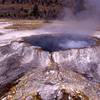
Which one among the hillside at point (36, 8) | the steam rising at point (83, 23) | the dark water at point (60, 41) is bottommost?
the hillside at point (36, 8)

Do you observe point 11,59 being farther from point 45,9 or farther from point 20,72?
point 45,9

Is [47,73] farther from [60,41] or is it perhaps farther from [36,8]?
[36,8]

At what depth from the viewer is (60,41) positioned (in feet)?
140

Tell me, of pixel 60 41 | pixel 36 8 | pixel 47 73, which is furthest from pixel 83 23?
pixel 47 73

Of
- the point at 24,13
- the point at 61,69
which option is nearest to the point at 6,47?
the point at 61,69

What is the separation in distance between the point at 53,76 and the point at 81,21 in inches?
1207

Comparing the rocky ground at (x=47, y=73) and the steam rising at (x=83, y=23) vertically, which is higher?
the rocky ground at (x=47, y=73)

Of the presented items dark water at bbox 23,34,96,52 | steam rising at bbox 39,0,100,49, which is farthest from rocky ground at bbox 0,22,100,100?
steam rising at bbox 39,0,100,49

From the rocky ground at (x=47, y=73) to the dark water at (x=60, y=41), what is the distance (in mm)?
1822

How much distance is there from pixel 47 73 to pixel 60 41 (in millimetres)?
11969

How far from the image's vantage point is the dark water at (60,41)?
39.8m

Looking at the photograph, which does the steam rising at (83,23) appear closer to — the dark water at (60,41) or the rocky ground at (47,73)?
the dark water at (60,41)

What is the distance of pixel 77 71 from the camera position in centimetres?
3356

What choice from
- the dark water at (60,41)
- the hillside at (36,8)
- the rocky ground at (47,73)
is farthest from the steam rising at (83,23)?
the rocky ground at (47,73)
